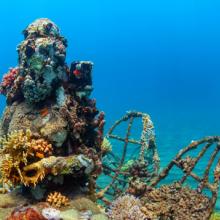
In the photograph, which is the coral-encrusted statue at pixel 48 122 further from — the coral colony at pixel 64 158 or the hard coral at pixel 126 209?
the hard coral at pixel 126 209

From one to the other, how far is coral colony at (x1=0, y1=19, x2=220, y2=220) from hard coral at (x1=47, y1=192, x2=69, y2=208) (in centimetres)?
2

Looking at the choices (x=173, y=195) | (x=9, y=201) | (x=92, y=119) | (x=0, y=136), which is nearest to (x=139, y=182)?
(x=173, y=195)

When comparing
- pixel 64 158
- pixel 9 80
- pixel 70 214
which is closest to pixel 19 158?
pixel 64 158

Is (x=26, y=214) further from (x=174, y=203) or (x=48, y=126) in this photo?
(x=174, y=203)

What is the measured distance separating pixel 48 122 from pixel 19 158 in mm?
1184

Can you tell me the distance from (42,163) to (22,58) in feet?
9.33

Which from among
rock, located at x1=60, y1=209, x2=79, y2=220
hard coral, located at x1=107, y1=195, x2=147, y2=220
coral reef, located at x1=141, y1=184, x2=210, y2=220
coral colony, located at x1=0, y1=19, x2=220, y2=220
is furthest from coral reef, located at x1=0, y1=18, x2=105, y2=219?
coral reef, located at x1=141, y1=184, x2=210, y2=220

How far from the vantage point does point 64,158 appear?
7.72 metres

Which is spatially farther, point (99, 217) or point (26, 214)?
point (99, 217)

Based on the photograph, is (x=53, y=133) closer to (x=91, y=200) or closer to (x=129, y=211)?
(x=91, y=200)

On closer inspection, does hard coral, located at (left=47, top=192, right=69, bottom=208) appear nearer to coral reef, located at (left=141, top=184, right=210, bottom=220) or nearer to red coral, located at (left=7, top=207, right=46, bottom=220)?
red coral, located at (left=7, top=207, right=46, bottom=220)

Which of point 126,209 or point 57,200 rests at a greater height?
point 126,209

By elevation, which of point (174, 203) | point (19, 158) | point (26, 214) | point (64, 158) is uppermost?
point (64, 158)

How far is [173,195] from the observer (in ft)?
26.6
